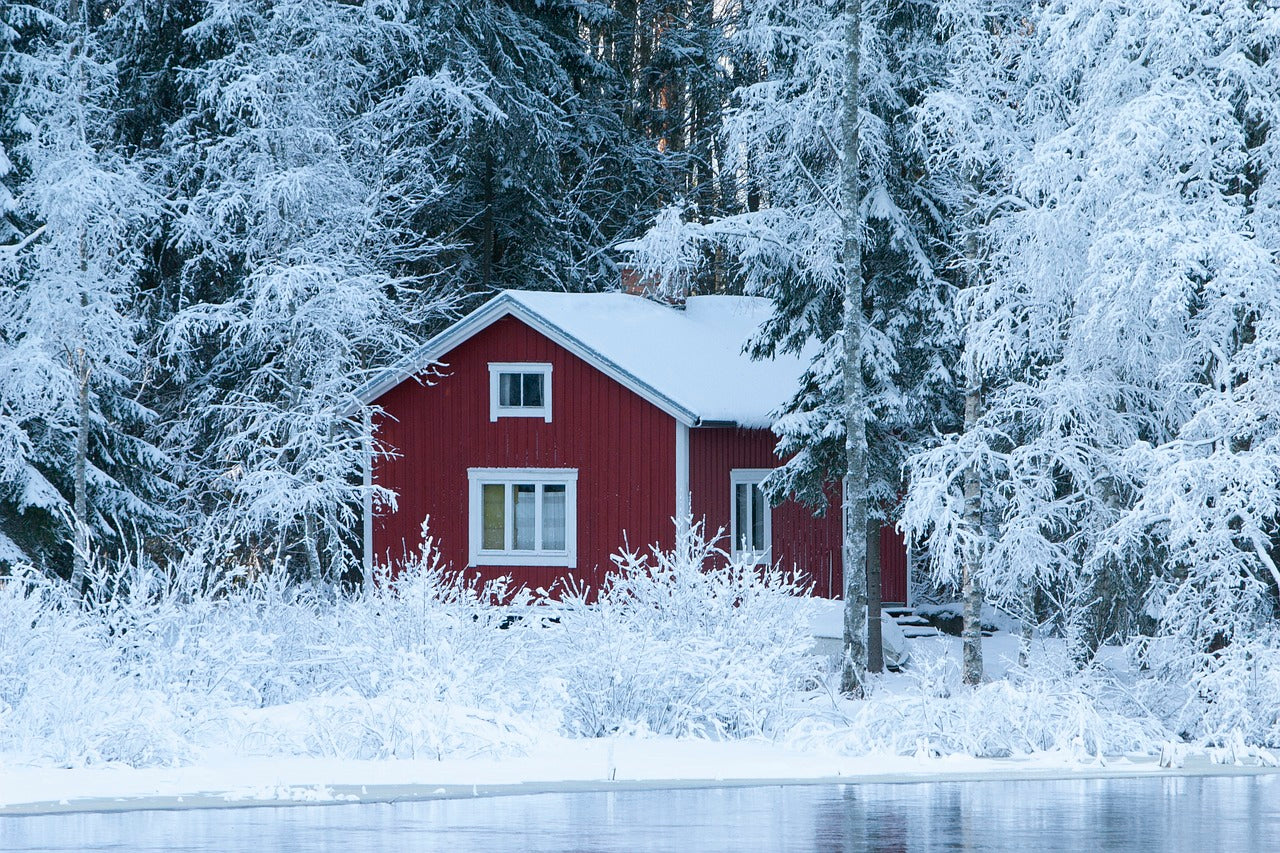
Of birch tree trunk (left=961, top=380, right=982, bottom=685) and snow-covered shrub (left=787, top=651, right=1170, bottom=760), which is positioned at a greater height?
birch tree trunk (left=961, top=380, right=982, bottom=685)

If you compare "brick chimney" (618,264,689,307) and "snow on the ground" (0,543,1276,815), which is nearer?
"snow on the ground" (0,543,1276,815)

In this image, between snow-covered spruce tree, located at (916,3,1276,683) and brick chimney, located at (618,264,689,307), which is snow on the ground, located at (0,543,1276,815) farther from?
brick chimney, located at (618,264,689,307)

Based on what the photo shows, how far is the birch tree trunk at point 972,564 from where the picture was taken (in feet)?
76.9

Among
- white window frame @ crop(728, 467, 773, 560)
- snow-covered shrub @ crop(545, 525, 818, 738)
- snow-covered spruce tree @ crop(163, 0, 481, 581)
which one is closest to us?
snow-covered shrub @ crop(545, 525, 818, 738)

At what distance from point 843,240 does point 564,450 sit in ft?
26.9

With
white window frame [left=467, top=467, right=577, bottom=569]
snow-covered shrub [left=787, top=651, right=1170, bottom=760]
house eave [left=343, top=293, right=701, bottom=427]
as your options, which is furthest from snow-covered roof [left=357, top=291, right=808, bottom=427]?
snow-covered shrub [left=787, top=651, right=1170, bottom=760]

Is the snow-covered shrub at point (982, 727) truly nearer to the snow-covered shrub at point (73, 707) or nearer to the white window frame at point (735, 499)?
the snow-covered shrub at point (73, 707)

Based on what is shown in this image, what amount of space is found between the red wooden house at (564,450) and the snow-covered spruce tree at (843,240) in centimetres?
409

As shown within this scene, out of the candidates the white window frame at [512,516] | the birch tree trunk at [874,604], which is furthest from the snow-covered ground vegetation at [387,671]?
the white window frame at [512,516]

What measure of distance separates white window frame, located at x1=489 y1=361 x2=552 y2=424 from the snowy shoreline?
1534 centimetres

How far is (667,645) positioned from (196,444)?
18.0 meters

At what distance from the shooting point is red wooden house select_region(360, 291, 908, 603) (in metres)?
31.4

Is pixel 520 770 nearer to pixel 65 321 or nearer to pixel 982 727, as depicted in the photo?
pixel 982 727

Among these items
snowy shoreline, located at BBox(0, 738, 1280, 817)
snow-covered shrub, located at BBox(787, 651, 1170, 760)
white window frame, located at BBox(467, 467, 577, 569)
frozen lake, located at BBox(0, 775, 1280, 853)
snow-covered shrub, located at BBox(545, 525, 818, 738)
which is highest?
white window frame, located at BBox(467, 467, 577, 569)
